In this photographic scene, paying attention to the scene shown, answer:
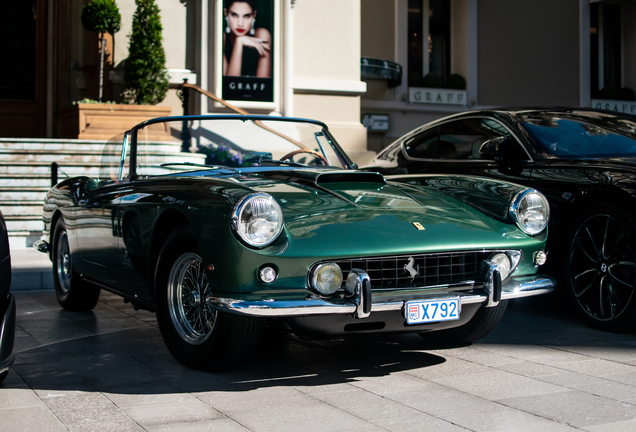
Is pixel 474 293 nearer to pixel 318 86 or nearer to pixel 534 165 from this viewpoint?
pixel 534 165

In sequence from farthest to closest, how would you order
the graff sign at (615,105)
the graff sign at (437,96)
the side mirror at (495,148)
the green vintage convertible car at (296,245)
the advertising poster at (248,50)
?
1. the graff sign at (615,105)
2. the graff sign at (437,96)
3. the advertising poster at (248,50)
4. the side mirror at (495,148)
5. the green vintage convertible car at (296,245)

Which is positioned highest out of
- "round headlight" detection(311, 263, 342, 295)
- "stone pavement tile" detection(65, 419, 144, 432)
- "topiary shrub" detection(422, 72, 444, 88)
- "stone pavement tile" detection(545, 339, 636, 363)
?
"topiary shrub" detection(422, 72, 444, 88)

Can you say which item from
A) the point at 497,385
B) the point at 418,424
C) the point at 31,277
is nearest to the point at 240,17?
the point at 31,277

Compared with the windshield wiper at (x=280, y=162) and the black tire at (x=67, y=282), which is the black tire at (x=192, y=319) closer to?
the windshield wiper at (x=280, y=162)

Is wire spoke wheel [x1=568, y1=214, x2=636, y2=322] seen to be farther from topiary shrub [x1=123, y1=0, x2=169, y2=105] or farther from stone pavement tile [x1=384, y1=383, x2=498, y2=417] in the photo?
topiary shrub [x1=123, y1=0, x2=169, y2=105]

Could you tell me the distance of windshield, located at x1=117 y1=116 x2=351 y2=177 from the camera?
4.65 metres

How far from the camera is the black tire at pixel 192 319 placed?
349cm

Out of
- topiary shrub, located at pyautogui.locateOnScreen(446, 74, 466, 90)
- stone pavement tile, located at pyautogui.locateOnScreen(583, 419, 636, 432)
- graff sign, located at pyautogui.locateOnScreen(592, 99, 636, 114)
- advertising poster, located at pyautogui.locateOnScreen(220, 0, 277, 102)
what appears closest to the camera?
stone pavement tile, located at pyautogui.locateOnScreen(583, 419, 636, 432)

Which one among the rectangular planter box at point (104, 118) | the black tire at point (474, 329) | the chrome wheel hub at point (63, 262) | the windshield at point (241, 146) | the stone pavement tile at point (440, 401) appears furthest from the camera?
the rectangular planter box at point (104, 118)

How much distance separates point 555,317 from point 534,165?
1.08 m

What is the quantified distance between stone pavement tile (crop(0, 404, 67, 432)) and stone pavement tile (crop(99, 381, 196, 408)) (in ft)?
0.98

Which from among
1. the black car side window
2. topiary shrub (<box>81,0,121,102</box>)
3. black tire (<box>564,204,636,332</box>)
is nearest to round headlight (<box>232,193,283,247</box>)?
black tire (<box>564,204,636,332</box>)

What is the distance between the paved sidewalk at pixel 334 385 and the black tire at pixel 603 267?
6.0 inches

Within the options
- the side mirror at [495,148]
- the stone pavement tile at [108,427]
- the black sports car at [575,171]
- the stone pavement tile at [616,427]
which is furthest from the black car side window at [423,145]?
the stone pavement tile at [108,427]
